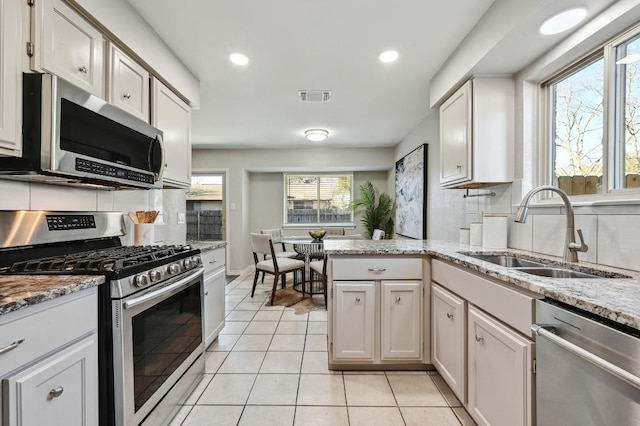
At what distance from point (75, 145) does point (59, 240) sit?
22.4 inches

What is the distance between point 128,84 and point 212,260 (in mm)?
1388

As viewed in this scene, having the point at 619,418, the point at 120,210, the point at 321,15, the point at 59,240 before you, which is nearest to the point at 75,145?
the point at 59,240

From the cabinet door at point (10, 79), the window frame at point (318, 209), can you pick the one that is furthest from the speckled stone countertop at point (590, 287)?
the window frame at point (318, 209)

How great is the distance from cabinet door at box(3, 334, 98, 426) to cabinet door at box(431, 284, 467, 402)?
5.70ft

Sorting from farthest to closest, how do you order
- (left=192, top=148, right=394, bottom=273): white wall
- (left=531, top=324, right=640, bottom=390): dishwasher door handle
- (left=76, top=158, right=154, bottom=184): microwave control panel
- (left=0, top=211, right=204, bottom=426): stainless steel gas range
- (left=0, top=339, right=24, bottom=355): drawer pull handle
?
(left=192, top=148, right=394, bottom=273): white wall < (left=76, top=158, right=154, bottom=184): microwave control panel < (left=0, top=211, right=204, bottom=426): stainless steel gas range < (left=0, top=339, right=24, bottom=355): drawer pull handle < (left=531, top=324, right=640, bottom=390): dishwasher door handle

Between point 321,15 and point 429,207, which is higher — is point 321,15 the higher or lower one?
the higher one

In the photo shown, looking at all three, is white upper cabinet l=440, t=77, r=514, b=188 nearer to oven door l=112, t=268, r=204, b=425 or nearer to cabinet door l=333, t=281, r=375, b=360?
cabinet door l=333, t=281, r=375, b=360

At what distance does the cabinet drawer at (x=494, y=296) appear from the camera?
3.59 feet

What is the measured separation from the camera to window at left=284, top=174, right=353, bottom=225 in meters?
6.05

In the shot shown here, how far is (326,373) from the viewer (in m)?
2.07

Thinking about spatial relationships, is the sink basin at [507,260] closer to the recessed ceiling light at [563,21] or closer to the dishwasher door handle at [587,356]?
the dishwasher door handle at [587,356]

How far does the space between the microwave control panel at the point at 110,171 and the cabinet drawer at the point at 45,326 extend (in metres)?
0.60

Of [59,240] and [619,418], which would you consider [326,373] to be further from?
[59,240]

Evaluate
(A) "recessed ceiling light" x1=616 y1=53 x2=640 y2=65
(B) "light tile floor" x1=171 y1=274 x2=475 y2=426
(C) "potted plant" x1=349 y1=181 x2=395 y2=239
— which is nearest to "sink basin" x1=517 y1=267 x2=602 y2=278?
(B) "light tile floor" x1=171 y1=274 x2=475 y2=426
